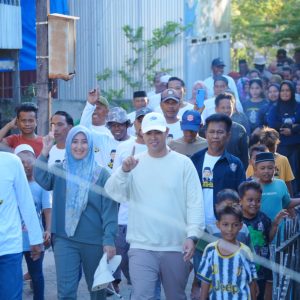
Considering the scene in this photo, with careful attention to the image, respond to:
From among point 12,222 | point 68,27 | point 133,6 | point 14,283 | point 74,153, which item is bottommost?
point 14,283

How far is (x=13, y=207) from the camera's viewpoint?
6.94m

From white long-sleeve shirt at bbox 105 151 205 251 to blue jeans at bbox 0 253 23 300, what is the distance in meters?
0.95

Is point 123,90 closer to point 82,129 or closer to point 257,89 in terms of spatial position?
point 257,89

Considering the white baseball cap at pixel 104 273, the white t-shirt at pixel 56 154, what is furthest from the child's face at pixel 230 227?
the white t-shirt at pixel 56 154

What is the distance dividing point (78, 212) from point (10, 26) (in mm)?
10836

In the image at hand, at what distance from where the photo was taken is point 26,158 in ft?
28.0

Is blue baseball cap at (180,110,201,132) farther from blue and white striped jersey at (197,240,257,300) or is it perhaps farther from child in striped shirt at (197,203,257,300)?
blue and white striped jersey at (197,240,257,300)

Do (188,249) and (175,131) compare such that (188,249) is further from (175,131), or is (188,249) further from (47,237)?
(175,131)

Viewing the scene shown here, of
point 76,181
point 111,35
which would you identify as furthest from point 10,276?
point 111,35

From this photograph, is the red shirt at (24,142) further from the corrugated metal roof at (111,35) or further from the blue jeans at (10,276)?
the corrugated metal roof at (111,35)

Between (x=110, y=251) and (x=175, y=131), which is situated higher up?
(x=175, y=131)

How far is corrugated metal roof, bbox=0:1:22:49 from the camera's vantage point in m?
17.4

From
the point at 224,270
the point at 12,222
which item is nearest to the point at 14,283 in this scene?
the point at 12,222

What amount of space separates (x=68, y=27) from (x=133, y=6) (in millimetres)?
9886
